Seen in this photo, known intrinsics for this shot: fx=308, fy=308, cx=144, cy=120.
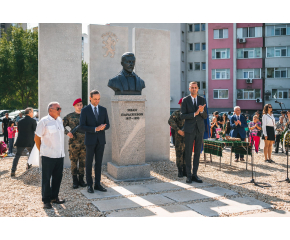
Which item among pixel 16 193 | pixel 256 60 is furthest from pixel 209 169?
pixel 256 60

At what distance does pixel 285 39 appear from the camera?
109 ft

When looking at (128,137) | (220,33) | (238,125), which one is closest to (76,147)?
(128,137)

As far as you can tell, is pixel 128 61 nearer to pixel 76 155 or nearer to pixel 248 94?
pixel 76 155

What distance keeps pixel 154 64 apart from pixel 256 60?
2766 centimetres

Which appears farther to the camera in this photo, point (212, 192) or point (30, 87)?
point (30, 87)

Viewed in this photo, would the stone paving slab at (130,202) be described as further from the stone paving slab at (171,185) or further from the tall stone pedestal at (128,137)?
the tall stone pedestal at (128,137)

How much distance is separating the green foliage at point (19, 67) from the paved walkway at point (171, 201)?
61.0ft

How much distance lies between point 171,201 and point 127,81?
9.98ft

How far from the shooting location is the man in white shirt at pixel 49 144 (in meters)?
5.14

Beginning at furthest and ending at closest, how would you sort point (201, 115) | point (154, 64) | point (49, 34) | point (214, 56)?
1. point (214, 56)
2. point (154, 64)
3. point (49, 34)
4. point (201, 115)

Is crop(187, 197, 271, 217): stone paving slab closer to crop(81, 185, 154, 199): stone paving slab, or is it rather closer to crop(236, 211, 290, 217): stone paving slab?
crop(236, 211, 290, 217): stone paving slab

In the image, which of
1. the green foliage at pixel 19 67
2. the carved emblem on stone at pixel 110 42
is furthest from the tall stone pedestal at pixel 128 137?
the green foliage at pixel 19 67

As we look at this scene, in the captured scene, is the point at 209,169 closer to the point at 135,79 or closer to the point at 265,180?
the point at 265,180

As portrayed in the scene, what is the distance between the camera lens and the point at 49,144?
516 cm
